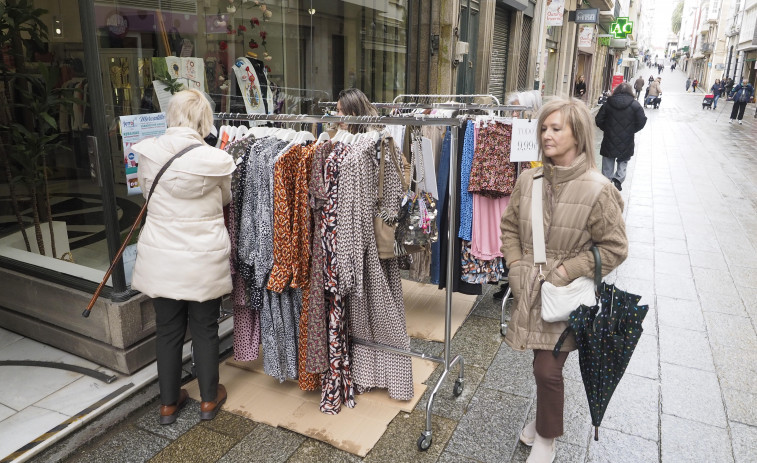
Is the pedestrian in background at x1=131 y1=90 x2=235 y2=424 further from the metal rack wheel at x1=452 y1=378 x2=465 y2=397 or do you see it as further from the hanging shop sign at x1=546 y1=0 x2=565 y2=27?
the hanging shop sign at x1=546 y1=0 x2=565 y2=27

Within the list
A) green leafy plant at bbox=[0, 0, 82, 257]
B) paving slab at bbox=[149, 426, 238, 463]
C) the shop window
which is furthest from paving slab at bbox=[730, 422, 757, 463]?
Result: green leafy plant at bbox=[0, 0, 82, 257]

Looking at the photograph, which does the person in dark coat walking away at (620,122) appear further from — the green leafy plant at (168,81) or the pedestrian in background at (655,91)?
the pedestrian in background at (655,91)

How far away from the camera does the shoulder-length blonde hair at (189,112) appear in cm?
275

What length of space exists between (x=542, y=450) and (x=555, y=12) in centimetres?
1437

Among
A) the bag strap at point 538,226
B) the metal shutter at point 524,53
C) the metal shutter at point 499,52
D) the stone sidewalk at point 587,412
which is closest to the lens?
the bag strap at point 538,226

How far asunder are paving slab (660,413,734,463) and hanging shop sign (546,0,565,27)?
1363cm

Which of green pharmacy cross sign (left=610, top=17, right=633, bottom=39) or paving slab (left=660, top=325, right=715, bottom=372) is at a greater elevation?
green pharmacy cross sign (left=610, top=17, right=633, bottom=39)

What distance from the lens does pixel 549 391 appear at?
8.08ft

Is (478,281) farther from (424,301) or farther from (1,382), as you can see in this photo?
(1,382)

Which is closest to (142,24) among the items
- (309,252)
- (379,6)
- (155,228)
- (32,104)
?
(32,104)

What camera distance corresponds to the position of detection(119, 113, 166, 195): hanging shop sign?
139 inches

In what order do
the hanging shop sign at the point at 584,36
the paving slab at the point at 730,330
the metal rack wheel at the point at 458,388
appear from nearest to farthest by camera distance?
the metal rack wheel at the point at 458,388 → the paving slab at the point at 730,330 → the hanging shop sign at the point at 584,36

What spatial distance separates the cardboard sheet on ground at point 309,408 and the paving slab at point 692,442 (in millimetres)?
1413

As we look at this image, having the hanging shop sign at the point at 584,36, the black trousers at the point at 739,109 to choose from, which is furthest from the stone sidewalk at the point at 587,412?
the hanging shop sign at the point at 584,36
